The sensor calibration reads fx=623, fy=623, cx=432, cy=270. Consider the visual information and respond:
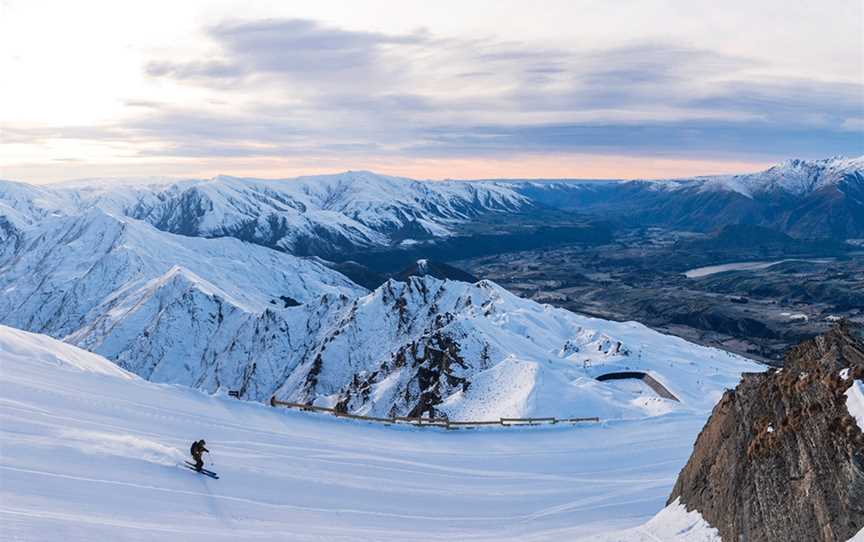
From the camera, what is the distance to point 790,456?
13664 mm

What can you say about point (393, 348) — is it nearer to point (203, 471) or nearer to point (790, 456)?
point (203, 471)

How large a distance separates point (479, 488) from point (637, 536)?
585cm

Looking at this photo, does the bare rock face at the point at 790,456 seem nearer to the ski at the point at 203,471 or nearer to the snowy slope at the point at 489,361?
the ski at the point at 203,471

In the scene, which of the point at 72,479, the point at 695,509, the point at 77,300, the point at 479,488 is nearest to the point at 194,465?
the point at 72,479

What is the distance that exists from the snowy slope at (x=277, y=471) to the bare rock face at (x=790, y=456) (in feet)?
5.10

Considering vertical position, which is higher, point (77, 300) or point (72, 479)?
point (72, 479)

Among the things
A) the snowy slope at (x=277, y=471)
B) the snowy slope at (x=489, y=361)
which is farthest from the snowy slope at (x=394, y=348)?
the snowy slope at (x=277, y=471)

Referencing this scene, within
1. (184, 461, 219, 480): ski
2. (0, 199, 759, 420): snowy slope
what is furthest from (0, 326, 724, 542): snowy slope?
(0, 199, 759, 420): snowy slope

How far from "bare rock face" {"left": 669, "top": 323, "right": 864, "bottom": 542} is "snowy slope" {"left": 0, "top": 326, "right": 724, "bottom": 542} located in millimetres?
1554

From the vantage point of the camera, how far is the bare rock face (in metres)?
12.3

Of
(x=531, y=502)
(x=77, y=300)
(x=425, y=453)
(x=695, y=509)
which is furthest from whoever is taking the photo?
(x=77, y=300)

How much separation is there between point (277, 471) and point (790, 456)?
13612 millimetres

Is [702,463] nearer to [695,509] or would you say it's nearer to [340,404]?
[695,509]

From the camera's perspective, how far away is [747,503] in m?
14.0
